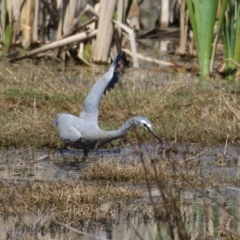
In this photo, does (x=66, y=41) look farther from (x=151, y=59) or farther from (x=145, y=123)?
(x=145, y=123)

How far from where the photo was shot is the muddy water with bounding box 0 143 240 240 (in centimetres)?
470

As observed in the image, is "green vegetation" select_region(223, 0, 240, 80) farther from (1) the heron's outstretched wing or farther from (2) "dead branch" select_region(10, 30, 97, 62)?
(1) the heron's outstretched wing

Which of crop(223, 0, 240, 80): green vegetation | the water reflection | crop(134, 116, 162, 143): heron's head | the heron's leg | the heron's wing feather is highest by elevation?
crop(223, 0, 240, 80): green vegetation

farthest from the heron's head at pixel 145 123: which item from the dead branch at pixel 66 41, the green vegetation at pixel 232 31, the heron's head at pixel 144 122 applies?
the dead branch at pixel 66 41

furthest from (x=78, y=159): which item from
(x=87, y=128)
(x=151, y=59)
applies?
(x=151, y=59)

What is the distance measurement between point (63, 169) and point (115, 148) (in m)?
0.96

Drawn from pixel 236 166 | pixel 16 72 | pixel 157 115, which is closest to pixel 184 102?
pixel 157 115

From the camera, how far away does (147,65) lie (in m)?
12.1

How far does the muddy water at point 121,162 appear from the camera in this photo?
15.4 feet

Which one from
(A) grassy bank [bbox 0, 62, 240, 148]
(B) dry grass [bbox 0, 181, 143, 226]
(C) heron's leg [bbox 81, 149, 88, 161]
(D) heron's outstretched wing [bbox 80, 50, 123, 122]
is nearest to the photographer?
(B) dry grass [bbox 0, 181, 143, 226]

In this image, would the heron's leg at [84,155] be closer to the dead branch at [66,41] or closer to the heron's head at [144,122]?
the heron's head at [144,122]

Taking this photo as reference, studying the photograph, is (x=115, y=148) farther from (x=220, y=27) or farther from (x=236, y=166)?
(x=220, y=27)

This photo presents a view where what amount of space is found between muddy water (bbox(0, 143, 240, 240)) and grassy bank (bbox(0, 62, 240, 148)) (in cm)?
18

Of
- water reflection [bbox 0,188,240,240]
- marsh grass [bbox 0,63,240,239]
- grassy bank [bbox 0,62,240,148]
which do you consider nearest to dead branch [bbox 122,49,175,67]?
marsh grass [bbox 0,63,240,239]
